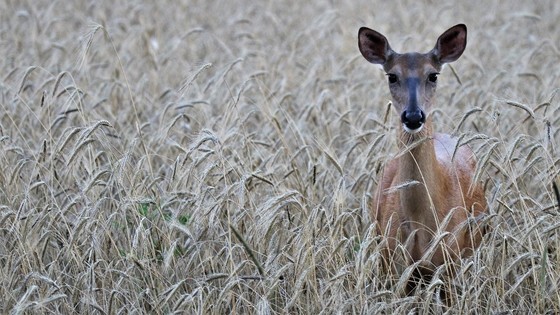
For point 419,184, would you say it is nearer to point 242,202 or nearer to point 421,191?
point 421,191

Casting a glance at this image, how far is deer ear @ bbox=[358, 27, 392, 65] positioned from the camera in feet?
20.7

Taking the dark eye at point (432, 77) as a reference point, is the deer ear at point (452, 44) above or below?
above

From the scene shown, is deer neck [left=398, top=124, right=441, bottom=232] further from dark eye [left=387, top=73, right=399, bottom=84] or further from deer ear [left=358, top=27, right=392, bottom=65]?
deer ear [left=358, top=27, right=392, bottom=65]

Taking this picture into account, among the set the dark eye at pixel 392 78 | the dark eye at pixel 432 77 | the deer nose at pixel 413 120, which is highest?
the dark eye at pixel 432 77

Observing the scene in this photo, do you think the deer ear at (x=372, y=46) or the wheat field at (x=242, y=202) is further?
the deer ear at (x=372, y=46)

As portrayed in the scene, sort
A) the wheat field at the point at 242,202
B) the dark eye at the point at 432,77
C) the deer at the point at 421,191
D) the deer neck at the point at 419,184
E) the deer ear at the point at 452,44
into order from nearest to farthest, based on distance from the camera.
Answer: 1. the wheat field at the point at 242,202
2. the deer at the point at 421,191
3. the deer neck at the point at 419,184
4. the dark eye at the point at 432,77
5. the deer ear at the point at 452,44

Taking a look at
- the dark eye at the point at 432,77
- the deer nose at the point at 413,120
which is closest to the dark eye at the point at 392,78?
the dark eye at the point at 432,77

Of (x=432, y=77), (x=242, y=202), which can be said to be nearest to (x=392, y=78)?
(x=432, y=77)

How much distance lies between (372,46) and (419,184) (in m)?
1.04

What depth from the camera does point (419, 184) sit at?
577 centimetres

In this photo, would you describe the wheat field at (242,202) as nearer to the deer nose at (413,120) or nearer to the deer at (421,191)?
the deer at (421,191)

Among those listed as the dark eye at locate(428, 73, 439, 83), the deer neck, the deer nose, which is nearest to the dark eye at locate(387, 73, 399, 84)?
the dark eye at locate(428, 73, 439, 83)

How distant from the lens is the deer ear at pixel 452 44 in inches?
243

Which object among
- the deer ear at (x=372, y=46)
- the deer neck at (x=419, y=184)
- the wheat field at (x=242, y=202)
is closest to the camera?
the wheat field at (x=242, y=202)
